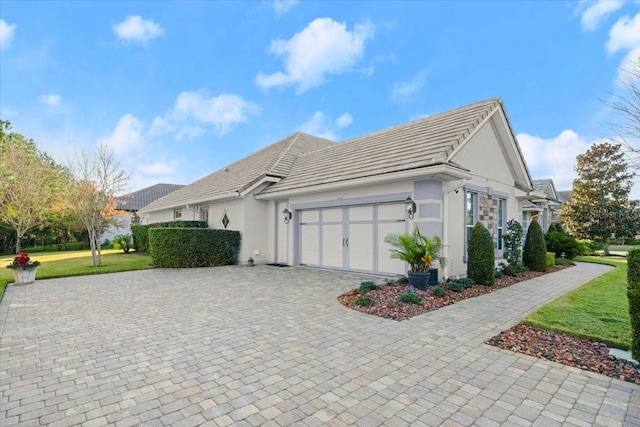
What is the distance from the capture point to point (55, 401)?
10.5 ft

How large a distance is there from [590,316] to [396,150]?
6620 millimetres

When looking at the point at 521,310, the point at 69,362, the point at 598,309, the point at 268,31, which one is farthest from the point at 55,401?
the point at 268,31

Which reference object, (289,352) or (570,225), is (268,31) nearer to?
(289,352)

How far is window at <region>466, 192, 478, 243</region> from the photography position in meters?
10.5

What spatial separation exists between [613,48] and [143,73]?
15.9 m

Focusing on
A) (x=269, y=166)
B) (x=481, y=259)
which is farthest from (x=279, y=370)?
(x=269, y=166)

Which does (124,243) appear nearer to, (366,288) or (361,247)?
(361,247)

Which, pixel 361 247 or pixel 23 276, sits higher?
pixel 361 247

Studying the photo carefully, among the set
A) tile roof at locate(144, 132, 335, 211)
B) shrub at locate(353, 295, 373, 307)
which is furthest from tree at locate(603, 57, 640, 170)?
tile roof at locate(144, 132, 335, 211)

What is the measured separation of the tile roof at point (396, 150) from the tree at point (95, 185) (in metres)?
7.21

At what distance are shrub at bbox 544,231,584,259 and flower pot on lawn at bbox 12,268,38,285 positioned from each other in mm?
23284

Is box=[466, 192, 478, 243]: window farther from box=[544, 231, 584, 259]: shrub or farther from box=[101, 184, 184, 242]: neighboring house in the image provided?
box=[101, 184, 184, 242]: neighboring house

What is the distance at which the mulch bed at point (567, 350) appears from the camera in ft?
12.7

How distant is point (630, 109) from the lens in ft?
16.0
